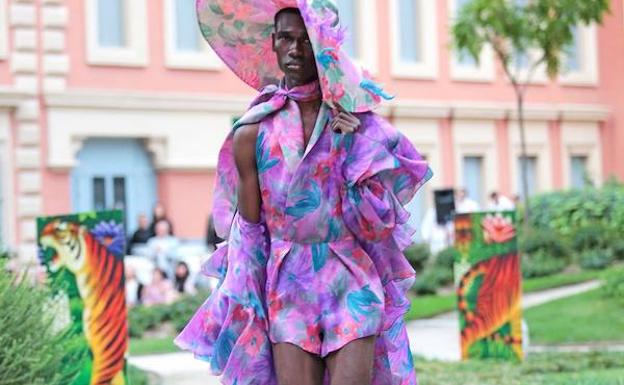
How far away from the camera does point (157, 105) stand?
76.9ft

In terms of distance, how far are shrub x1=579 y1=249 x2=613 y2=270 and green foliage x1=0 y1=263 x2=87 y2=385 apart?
14.2m

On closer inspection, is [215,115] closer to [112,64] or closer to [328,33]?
[112,64]

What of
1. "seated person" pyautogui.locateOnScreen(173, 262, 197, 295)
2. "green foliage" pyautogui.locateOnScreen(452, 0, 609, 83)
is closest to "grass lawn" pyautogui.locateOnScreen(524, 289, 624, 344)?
"seated person" pyautogui.locateOnScreen(173, 262, 197, 295)

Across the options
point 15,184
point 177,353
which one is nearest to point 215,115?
point 15,184

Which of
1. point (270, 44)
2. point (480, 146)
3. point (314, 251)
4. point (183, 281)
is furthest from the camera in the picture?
point (480, 146)

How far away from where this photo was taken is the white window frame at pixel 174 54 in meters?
23.9

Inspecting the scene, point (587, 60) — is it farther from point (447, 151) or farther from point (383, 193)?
point (383, 193)

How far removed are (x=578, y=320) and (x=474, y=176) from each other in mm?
14193

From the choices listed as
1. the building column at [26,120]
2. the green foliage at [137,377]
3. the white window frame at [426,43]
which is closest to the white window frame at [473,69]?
the white window frame at [426,43]

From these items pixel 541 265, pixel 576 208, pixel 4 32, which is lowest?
pixel 541 265

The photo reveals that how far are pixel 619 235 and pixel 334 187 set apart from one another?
17.5m

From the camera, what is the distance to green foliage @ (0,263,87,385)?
658 cm

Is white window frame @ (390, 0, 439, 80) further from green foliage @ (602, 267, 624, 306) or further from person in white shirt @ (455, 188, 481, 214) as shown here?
green foliage @ (602, 267, 624, 306)

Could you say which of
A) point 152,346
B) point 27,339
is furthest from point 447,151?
point 27,339
